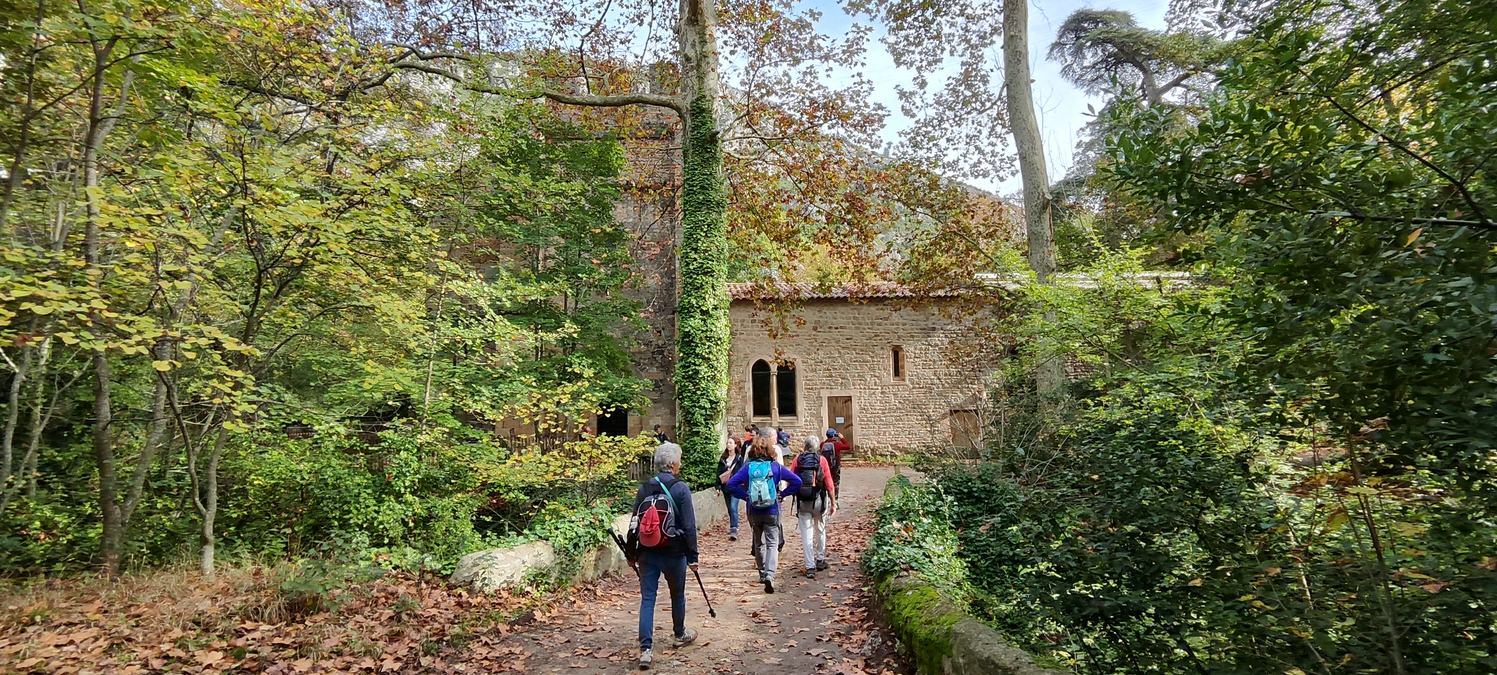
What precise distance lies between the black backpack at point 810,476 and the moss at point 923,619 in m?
1.81

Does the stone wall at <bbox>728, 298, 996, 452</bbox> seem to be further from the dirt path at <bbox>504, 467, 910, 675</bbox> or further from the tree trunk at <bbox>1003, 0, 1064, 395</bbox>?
the dirt path at <bbox>504, 467, 910, 675</bbox>

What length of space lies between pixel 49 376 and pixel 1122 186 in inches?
432

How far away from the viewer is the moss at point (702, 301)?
11.9 meters

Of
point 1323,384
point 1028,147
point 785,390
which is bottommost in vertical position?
point 1323,384

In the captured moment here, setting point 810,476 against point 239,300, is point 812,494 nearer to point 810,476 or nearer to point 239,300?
point 810,476

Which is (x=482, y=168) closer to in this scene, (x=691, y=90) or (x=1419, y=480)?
(x=691, y=90)

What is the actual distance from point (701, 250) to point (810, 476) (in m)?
6.17

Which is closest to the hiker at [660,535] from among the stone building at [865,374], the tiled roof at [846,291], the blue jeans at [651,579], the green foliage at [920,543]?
the blue jeans at [651,579]

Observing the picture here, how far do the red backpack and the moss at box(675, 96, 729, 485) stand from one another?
6860mm

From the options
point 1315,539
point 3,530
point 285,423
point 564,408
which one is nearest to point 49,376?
point 3,530

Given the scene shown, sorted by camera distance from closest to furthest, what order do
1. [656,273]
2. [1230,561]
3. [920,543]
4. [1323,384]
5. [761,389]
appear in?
[1323,384] < [1230,561] < [920,543] < [656,273] < [761,389]

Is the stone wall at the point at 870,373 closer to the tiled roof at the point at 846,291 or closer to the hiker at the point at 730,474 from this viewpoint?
the tiled roof at the point at 846,291

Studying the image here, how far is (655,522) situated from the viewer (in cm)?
478

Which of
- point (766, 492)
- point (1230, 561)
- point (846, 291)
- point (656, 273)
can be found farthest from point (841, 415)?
point (1230, 561)
